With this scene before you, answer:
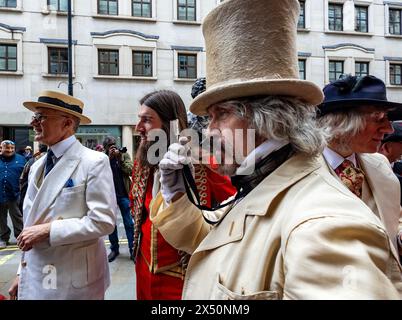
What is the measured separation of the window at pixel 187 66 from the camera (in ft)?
58.7

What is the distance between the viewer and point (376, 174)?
2.06m

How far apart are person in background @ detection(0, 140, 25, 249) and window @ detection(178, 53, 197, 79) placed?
1210 cm

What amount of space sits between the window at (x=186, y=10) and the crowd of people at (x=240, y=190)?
55.7 feet

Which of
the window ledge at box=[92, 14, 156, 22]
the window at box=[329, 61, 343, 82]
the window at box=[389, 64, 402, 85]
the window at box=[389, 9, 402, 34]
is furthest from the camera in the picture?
the window at box=[389, 9, 402, 34]

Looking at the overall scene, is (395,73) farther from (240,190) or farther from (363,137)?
→ (240,190)

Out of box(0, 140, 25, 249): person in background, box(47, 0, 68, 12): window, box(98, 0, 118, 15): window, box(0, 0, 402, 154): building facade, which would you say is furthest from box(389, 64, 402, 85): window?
box(0, 140, 25, 249): person in background

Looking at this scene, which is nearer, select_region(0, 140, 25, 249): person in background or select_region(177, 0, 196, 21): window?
select_region(0, 140, 25, 249): person in background

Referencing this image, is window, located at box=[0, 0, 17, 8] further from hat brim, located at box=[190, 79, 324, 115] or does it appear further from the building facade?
hat brim, located at box=[190, 79, 324, 115]

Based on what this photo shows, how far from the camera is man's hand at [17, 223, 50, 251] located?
1.99m

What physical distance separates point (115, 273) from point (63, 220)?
9.31ft

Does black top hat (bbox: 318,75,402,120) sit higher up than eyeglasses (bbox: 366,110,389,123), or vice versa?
black top hat (bbox: 318,75,402,120)

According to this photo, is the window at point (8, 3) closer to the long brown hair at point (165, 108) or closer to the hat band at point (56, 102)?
the hat band at point (56, 102)

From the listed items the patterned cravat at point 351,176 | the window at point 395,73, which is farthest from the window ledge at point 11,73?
the window at point 395,73
